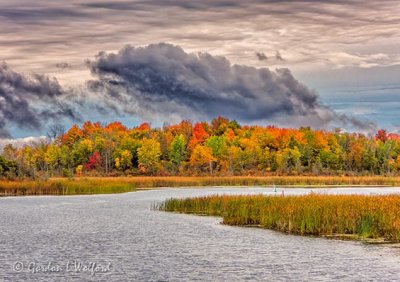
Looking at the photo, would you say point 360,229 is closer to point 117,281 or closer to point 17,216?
point 117,281

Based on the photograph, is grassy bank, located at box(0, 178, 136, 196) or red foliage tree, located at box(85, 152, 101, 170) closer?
grassy bank, located at box(0, 178, 136, 196)

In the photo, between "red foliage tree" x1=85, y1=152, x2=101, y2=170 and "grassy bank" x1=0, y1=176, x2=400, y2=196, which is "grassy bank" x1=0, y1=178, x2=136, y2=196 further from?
"red foliage tree" x1=85, y1=152, x2=101, y2=170

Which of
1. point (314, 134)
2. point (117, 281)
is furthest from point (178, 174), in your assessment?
point (117, 281)

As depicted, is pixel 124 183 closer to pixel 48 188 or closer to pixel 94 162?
pixel 48 188

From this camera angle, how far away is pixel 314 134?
140 metres

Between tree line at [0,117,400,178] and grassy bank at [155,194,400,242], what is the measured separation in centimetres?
8635

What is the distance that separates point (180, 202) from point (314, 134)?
101 meters

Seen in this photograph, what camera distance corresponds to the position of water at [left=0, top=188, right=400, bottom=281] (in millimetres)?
18516

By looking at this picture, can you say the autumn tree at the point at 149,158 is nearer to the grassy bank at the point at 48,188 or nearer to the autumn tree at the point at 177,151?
the autumn tree at the point at 177,151

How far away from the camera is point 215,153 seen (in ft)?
428

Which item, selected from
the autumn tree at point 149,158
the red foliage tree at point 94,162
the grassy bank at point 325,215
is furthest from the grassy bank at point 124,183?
the red foliage tree at point 94,162

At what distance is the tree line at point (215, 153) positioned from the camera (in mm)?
126812

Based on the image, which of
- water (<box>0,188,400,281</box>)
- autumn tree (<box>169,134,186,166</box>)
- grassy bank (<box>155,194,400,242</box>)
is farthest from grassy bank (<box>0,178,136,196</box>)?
autumn tree (<box>169,134,186,166</box>)

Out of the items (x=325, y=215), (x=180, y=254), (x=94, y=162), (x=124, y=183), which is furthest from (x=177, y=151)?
(x=180, y=254)
